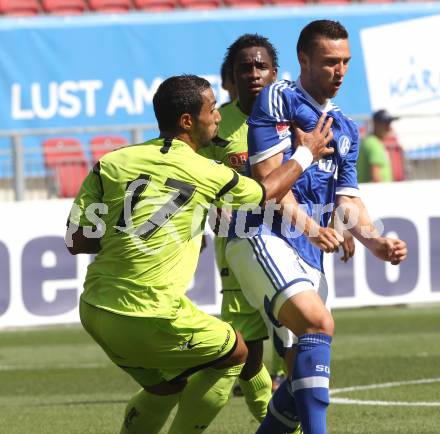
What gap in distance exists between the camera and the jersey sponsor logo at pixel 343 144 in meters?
6.95

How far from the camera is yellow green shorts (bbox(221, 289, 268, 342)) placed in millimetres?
8141

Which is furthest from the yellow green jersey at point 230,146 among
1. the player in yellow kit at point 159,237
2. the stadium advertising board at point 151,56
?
the stadium advertising board at point 151,56

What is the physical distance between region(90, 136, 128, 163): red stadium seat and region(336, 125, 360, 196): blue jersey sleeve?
29.2 ft

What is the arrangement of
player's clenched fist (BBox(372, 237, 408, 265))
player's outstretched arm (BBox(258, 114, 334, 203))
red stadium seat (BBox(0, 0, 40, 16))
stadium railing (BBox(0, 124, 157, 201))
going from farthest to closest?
red stadium seat (BBox(0, 0, 40, 16)), stadium railing (BBox(0, 124, 157, 201)), player's clenched fist (BBox(372, 237, 408, 265)), player's outstretched arm (BBox(258, 114, 334, 203))

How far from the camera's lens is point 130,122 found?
21.3 metres

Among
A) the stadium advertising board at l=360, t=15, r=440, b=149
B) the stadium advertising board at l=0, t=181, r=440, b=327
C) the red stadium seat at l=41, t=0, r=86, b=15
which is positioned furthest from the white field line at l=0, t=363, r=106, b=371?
the red stadium seat at l=41, t=0, r=86, b=15

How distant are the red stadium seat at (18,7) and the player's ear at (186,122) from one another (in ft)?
55.0

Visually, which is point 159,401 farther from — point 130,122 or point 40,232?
point 130,122

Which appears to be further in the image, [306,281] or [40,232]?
[40,232]

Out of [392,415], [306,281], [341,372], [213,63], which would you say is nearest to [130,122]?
[213,63]

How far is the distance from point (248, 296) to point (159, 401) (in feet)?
2.93

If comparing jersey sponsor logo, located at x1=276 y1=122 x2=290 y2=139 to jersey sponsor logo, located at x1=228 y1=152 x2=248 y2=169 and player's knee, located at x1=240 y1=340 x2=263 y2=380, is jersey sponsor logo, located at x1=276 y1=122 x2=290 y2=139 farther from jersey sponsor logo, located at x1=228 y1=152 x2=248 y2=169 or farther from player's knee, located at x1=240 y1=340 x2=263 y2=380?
player's knee, located at x1=240 y1=340 x2=263 y2=380

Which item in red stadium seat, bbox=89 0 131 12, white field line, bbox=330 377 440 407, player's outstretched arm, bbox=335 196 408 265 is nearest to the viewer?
player's outstretched arm, bbox=335 196 408 265

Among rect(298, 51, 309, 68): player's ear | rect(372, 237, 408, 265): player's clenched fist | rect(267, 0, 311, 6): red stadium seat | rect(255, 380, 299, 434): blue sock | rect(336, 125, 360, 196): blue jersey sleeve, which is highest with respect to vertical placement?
rect(267, 0, 311, 6): red stadium seat
